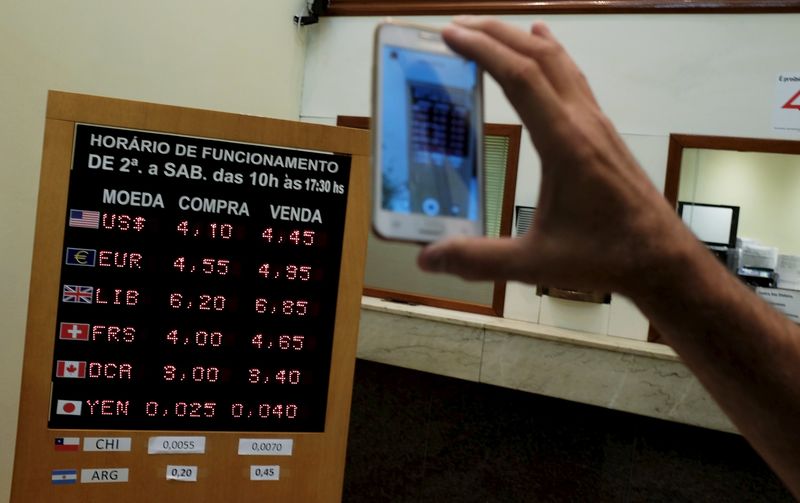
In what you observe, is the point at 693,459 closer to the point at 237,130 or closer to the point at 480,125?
the point at 237,130

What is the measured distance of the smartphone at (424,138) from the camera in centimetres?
74

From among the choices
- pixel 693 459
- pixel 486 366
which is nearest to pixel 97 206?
pixel 486 366

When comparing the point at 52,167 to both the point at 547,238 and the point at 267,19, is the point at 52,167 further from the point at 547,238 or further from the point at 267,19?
the point at 267,19

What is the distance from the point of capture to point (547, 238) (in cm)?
64

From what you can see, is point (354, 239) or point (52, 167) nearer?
point (52, 167)

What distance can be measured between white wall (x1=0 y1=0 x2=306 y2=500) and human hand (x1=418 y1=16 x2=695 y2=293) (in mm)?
3294

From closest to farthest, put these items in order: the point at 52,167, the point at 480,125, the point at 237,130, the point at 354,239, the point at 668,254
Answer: the point at 668,254
the point at 480,125
the point at 52,167
the point at 237,130
the point at 354,239

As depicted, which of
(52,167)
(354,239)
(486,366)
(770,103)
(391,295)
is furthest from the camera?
(391,295)

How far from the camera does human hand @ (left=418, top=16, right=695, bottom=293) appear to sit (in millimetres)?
606

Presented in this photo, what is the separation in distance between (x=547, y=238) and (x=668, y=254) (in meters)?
0.12

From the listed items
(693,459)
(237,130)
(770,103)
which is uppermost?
(770,103)

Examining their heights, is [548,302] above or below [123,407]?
above

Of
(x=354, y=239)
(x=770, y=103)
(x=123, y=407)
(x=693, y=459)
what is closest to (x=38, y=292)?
(x=123, y=407)

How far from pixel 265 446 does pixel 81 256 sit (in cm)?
92
